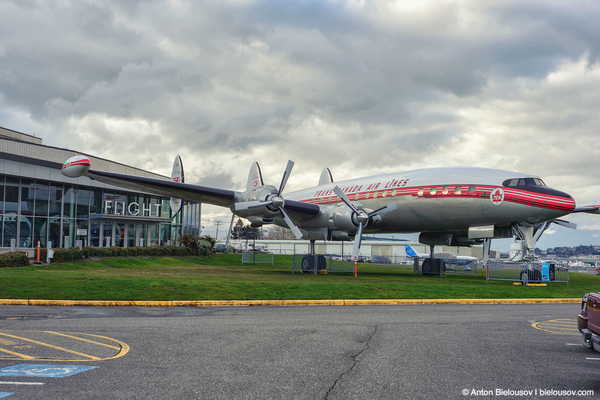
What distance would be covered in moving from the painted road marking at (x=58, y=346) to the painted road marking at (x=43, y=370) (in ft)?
1.63

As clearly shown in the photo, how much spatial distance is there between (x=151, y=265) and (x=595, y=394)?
37.3 metres

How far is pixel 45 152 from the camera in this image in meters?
43.2

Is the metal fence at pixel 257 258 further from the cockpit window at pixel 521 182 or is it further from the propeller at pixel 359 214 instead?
the cockpit window at pixel 521 182

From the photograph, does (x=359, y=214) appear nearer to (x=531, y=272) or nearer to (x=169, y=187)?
(x=531, y=272)

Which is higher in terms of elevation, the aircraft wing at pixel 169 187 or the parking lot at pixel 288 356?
the aircraft wing at pixel 169 187

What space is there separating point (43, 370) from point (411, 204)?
21.6 m

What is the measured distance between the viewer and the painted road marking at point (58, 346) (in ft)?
24.7

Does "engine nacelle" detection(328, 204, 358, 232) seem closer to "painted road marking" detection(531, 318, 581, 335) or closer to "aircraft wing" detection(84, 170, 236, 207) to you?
"aircraft wing" detection(84, 170, 236, 207)

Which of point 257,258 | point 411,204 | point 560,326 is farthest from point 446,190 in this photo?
point 257,258

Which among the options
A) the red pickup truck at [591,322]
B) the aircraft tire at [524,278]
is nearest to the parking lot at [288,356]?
the red pickup truck at [591,322]

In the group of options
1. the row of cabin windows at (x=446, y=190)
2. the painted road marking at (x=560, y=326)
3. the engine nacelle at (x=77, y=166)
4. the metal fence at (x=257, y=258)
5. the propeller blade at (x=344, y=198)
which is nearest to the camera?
the painted road marking at (x=560, y=326)

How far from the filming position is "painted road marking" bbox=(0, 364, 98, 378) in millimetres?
6395

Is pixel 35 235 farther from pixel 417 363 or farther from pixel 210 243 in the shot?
pixel 417 363

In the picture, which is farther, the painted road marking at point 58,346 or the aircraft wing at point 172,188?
the aircraft wing at point 172,188
